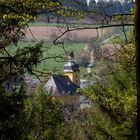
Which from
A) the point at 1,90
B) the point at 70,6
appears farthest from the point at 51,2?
the point at 1,90

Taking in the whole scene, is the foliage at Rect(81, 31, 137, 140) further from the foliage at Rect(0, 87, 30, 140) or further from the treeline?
the treeline

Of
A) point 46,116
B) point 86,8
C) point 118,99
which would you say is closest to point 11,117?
point 118,99

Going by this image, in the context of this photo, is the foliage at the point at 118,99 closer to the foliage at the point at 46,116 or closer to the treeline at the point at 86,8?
the treeline at the point at 86,8

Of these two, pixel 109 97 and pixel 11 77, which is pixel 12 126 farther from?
pixel 109 97

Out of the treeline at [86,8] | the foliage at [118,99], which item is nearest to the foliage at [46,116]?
the foliage at [118,99]

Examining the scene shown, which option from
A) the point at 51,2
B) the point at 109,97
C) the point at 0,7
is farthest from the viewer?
the point at 109,97

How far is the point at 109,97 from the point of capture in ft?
38.5

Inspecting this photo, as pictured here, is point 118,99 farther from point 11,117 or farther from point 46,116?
point 46,116

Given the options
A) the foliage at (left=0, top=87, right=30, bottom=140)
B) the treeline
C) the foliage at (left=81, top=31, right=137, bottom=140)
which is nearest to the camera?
the treeline

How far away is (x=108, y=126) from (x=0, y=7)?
25.0ft

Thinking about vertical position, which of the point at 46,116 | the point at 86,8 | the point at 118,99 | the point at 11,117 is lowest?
the point at 46,116

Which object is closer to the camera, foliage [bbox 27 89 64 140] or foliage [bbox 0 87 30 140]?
foliage [bbox 0 87 30 140]

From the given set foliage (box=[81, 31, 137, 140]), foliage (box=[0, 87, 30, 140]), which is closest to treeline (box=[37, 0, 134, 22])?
foliage (box=[0, 87, 30, 140])

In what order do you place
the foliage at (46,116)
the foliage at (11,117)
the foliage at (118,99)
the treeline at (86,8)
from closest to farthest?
the treeline at (86,8)
the foliage at (11,117)
the foliage at (118,99)
the foliage at (46,116)
